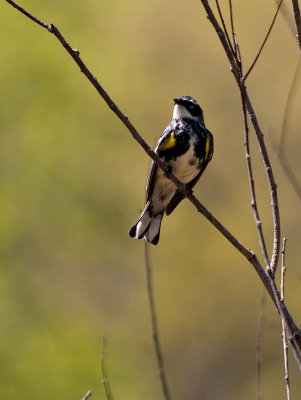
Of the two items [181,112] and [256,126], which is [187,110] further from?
[256,126]

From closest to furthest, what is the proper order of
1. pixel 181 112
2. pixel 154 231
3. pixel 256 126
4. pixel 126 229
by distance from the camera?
pixel 256 126
pixel 154 231
pixel 181 112
pixel 126 229

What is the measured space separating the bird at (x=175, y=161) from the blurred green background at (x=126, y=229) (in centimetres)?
379

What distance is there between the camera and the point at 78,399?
25.5 feet

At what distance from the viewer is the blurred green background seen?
8820 millimetres

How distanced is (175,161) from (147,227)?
1.20 feet

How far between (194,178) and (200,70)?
20.5 ft

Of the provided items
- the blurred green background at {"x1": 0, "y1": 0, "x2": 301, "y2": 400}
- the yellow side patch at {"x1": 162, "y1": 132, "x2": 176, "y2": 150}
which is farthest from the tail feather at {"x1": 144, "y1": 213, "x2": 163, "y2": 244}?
the blurred green background at {"x1": 0, "y1": 0, "x2": 301, "y2": 400}

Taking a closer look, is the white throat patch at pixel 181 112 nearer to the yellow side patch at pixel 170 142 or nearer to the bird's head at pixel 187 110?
the bird's head at pixel 187 110

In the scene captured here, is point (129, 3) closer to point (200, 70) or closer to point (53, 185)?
point (200, 70)

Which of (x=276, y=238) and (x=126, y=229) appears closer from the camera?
(x=276, y=238)

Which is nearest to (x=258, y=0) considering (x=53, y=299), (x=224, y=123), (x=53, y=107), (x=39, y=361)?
(x=224, y=123)

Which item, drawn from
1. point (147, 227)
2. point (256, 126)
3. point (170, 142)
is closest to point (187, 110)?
point (170, 142)

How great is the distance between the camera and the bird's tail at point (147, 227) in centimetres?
419

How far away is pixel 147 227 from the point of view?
168 inches
